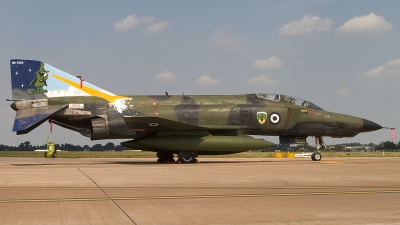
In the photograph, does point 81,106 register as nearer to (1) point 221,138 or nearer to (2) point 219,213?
(1) point 221,138

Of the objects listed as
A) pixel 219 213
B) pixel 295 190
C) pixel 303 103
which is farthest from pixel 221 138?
pixel 219 213

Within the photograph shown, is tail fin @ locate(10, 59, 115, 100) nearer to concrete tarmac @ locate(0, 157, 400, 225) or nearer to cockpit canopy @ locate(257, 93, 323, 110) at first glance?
cockpit canopy @ locate(257, 93, 323, 110)

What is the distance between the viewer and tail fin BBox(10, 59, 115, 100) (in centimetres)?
2138

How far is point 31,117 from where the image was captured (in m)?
20.9

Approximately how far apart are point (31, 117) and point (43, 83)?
1899mm

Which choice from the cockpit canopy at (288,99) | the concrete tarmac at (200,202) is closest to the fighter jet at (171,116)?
the cockpit canopy at (288,99)

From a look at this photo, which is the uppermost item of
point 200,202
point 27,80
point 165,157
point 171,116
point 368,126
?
point 27,80

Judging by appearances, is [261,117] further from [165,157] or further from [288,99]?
[165,157]

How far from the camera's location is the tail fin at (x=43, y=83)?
21375mm

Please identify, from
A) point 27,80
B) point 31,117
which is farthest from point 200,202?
point 27,80

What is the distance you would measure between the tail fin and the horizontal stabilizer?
2.19 ft

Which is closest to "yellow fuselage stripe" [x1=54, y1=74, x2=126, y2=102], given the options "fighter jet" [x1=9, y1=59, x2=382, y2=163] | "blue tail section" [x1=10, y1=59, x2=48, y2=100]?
"fighter jet" [x1=9, y1=59, x2=382, y2=163]

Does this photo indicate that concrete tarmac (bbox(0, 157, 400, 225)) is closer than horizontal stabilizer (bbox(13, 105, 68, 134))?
Yes

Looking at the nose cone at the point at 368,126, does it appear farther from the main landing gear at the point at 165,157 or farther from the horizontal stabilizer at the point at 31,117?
the horizontal stabilizer at the point at 31,117
